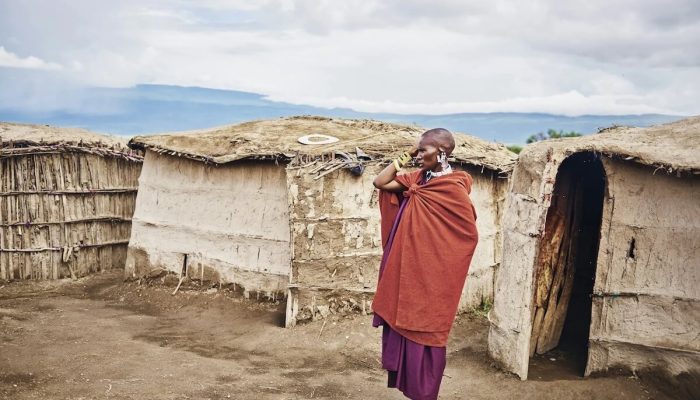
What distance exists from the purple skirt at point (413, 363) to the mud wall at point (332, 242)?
304cm

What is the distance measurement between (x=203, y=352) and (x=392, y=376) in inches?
115

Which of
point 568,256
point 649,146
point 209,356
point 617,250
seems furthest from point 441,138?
point 209,356

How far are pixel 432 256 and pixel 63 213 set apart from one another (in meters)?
7.47

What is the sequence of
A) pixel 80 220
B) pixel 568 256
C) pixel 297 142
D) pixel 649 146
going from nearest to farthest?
pixel 649 146
pixel 568 256
pixel 297 142
pixel 80 220

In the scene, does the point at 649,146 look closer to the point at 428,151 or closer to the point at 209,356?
the point at 428,151

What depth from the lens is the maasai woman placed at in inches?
188

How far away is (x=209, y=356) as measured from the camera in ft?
23.3

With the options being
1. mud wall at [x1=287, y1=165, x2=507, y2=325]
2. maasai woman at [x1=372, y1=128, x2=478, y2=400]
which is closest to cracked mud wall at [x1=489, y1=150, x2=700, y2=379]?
maasai woman at [x1=372, y1=128, x2=478, y2=400]

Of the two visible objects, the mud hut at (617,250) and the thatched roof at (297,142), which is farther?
the thatched roof at (297,142)

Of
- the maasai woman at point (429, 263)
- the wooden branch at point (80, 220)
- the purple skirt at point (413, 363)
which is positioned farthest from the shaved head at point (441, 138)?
the wooden branch at point (80, 220)

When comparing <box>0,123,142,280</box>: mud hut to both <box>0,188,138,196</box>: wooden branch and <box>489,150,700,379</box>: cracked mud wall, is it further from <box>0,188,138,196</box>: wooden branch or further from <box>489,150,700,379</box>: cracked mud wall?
<box>489,150,700,379</box>: cracked mud wall

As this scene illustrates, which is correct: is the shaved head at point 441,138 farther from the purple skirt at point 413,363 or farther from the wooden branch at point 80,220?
the wooden branch at point 80,220

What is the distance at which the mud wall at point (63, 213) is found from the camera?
32.6 feet

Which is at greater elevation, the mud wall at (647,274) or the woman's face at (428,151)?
the woman's face at (428,151)
